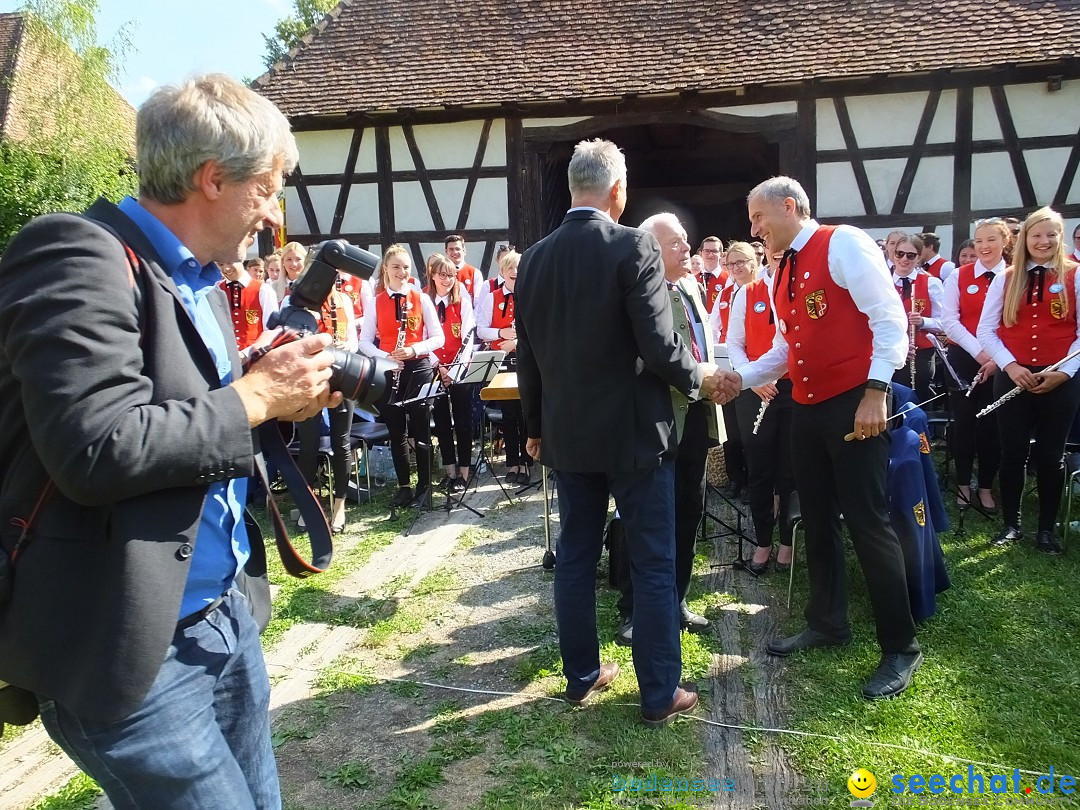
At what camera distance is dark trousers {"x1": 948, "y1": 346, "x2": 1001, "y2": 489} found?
19.7 feet

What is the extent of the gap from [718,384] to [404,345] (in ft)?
13.5

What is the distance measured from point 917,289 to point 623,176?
5.67 metres

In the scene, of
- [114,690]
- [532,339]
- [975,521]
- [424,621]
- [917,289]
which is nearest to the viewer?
[114,690]

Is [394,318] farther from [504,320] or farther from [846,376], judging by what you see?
[846,376]

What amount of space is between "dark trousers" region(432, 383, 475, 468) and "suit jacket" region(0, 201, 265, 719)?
567 cm

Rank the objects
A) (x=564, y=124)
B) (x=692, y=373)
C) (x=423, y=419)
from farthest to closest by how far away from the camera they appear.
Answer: (x=564, y=124), (x=423, y=419), (x=692, y=373)

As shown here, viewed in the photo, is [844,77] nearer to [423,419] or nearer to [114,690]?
[423,419]

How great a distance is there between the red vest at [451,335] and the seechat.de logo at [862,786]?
5601 mm

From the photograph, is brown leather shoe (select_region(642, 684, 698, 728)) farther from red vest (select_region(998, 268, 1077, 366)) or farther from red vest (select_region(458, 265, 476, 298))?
red vest (select_region(458, 265, 476, 298))

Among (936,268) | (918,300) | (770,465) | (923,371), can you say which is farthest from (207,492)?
(936,268)

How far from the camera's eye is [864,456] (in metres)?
3.29

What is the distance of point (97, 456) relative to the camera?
118 centimetres

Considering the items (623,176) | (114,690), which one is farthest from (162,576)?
(623,176)

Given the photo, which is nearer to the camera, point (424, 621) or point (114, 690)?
point (114, 690)
